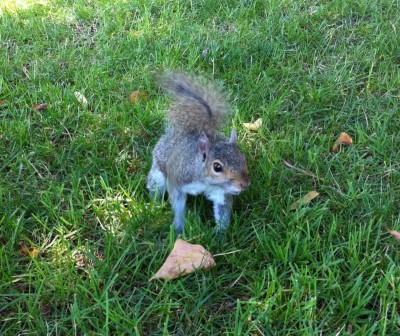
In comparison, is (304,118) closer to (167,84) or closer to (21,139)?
(167,84)

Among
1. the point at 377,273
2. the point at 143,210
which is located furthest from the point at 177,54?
the point at 377,273

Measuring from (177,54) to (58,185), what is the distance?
4.19 ft

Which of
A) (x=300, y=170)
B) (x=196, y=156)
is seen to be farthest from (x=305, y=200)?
(x=196, y=156)

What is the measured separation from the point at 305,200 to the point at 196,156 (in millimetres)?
473

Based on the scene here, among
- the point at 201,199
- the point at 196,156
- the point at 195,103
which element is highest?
the point at 195,103

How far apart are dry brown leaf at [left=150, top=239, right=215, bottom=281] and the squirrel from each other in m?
0.18

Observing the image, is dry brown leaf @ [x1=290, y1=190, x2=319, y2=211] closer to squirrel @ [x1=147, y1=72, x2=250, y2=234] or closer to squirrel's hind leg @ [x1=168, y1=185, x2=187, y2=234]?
squirrel @ [x1=147, y1=72, x2=250, y2=234]

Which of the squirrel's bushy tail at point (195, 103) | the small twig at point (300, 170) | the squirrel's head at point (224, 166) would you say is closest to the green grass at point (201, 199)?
the small twig at point (300, 170)

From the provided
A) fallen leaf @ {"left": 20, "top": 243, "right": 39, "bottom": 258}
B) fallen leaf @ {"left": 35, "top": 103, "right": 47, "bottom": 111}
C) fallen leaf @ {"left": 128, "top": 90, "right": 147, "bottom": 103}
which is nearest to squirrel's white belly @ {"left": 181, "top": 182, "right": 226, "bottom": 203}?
fallen leaf @ {"left": 20, "top": 243, "right": 39, "bottom": 258}

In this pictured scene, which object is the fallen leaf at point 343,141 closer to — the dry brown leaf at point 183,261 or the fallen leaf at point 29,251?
the dry brown leaf at point 183,261

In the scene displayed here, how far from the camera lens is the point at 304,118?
269 cm

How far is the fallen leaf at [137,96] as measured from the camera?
2789 millimetres

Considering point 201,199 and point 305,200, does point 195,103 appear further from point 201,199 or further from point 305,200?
point 305,200

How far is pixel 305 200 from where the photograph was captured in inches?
81.6
